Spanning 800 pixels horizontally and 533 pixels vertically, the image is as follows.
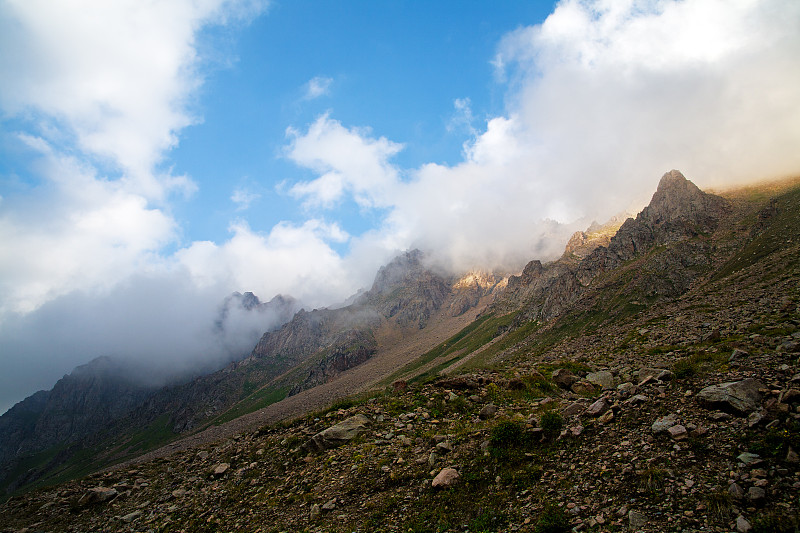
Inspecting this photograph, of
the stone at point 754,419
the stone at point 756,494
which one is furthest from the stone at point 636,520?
the stone at point 754,419

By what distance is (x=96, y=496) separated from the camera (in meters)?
20.4

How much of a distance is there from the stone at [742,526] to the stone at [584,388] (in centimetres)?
1570

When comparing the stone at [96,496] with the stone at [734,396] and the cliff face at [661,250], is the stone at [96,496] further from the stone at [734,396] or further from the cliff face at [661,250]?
the cliff face at [661,250]

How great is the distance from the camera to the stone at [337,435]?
61.4 feet

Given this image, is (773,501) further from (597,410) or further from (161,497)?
(161,497)

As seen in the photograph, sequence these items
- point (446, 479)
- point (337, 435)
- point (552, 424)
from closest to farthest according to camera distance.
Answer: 1. point (446, 479)
2. point (552, 424)
3. point (337, 435)

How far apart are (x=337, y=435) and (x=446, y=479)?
26.0 ft

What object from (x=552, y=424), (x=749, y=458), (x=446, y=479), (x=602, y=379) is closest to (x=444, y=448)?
(x=446, y=479)

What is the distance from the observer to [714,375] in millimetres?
14914

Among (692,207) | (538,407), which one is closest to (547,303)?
(692,207)

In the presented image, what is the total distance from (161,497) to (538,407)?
21703mm

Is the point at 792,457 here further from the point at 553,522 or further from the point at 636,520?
the point at 553,522

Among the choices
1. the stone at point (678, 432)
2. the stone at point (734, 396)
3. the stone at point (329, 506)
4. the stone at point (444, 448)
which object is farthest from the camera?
the stone at point (444, 448)

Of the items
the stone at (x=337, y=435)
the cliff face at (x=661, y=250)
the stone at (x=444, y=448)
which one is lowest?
the cliff face at (x=661, y=250)
